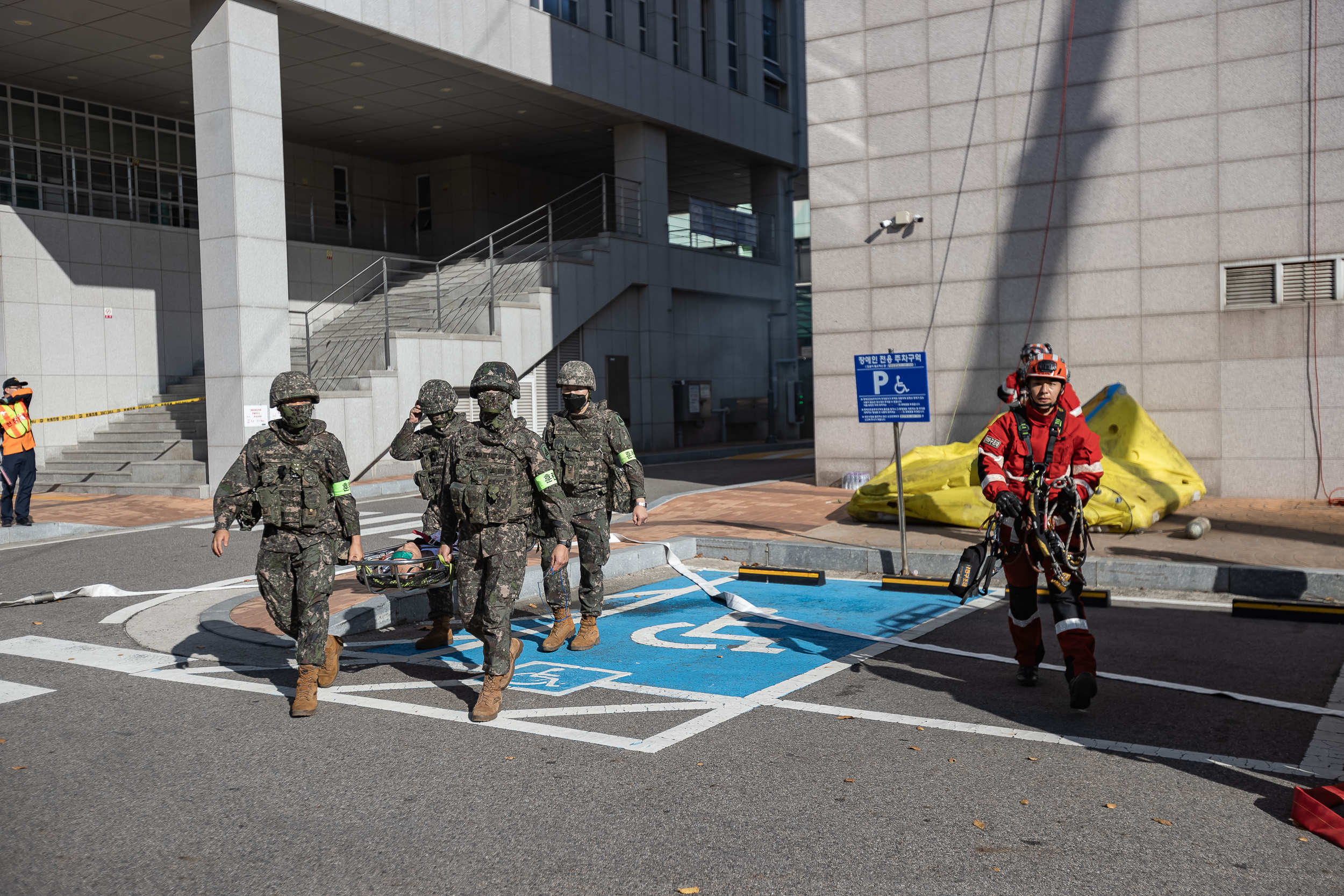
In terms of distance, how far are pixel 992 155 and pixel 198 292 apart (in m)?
16.8

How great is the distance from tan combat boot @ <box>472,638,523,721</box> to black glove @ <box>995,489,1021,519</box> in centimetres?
282

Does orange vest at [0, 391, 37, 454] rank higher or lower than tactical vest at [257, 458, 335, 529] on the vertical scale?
higher

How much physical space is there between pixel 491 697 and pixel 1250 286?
11656 mm

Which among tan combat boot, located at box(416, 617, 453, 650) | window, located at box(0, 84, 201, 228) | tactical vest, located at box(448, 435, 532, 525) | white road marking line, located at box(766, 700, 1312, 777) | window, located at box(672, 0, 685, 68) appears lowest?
white road marking line, located at box(766, 700, 1312, 777)

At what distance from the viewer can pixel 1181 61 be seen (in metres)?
13.8

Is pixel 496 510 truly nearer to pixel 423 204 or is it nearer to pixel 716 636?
pixel 716 636

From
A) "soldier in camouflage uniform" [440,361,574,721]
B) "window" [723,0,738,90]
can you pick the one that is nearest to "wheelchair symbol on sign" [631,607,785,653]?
"soldier in camouflage uniform" [440,361,574,721]

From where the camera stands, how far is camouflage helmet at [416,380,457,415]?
7.73 metres

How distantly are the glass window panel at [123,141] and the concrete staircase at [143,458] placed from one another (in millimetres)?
6042

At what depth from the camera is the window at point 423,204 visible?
3141 centimetres

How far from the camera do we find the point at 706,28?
30297 mm

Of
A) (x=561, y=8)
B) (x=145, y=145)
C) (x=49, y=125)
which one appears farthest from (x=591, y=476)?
(x=145, y=145)

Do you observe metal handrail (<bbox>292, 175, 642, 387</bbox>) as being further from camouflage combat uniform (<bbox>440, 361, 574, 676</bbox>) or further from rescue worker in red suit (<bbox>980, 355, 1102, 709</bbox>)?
rescue worker in red suit (<bbox>980, 355, 1102, 709</bbox>)

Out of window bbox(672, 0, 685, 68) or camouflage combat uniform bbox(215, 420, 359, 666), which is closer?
camouflage combat uniform bbox(215, 420, 359, 666)
